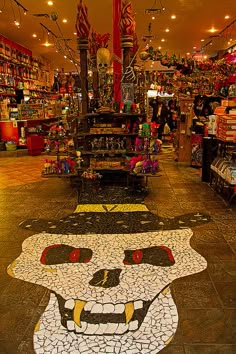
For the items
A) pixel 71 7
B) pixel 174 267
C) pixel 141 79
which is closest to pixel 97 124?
pixel 141 79

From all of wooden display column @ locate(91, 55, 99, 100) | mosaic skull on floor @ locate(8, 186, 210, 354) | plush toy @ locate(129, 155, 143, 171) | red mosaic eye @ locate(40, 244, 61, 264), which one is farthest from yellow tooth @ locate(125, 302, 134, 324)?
wooden display column @ locate(91, 55, 99, 100)

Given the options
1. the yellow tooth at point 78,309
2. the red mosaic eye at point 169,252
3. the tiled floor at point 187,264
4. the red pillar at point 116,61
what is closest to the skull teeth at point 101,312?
the yellow tooth at point 78,309

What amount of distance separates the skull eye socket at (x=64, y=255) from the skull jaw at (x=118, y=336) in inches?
31.0

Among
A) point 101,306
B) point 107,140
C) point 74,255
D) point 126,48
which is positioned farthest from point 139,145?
point 101,306

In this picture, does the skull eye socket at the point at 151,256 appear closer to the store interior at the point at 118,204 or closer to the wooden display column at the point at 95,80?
the store interior at the point at 118,204

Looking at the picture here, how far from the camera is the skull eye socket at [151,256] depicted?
9.86 ft

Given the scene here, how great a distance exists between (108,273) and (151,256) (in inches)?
19.8

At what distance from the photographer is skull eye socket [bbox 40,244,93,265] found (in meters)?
3.06

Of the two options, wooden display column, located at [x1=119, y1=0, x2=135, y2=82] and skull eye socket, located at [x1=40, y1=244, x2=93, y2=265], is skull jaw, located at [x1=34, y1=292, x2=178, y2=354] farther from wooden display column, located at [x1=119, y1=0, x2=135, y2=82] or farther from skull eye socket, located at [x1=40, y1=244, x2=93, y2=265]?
wooden display column, located at [x1=119, y1=0, x2=135, y2=82]

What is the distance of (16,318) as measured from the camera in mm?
2225

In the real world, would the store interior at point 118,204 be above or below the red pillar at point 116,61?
below

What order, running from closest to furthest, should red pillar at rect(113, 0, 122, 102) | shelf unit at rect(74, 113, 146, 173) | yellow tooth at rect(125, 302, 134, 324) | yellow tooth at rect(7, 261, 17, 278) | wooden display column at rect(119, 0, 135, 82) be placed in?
yellow tooth at rect(125, 302, 134, 324), yellow tooth at rect(7, 261, 17, 278), wooden display column at rect(119, 0, 135, 82), shelf unit at rect(74, 113, 146, 173), red pillar at rect(113, 0, 122, 102)

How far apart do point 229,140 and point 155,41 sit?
9.79 m

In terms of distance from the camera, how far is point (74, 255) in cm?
317
